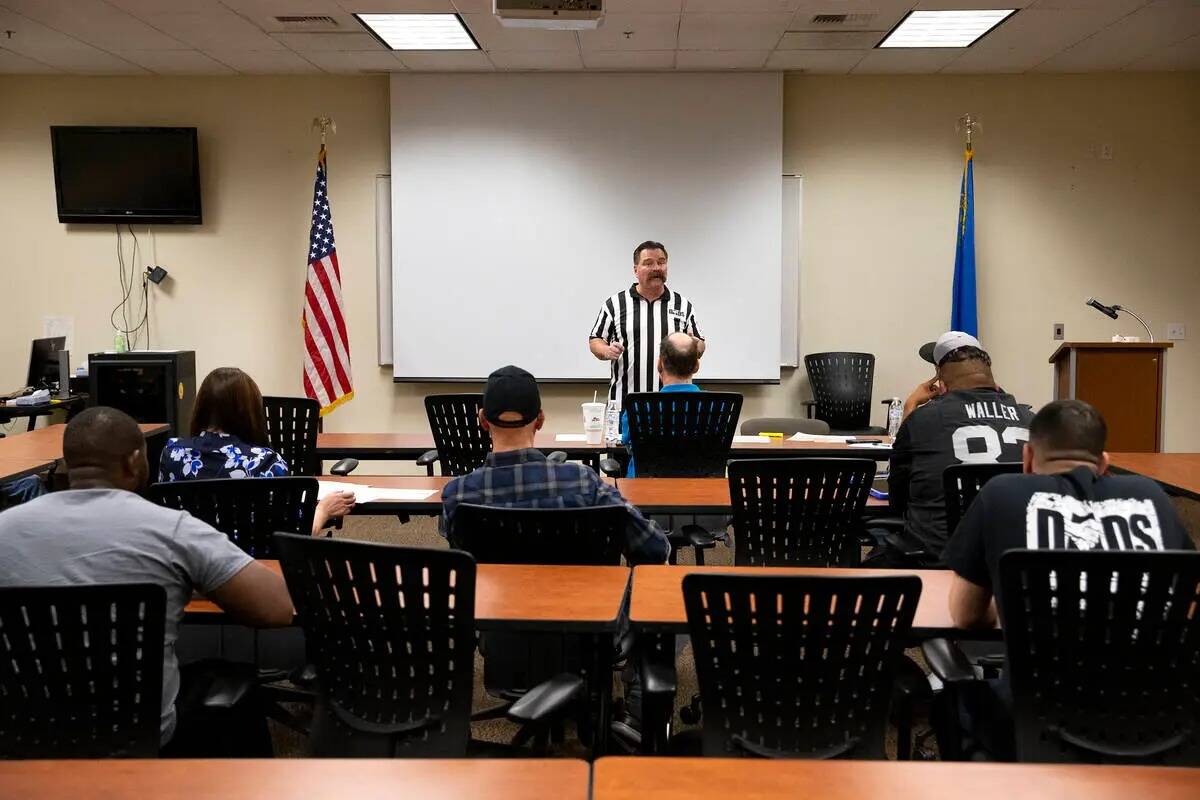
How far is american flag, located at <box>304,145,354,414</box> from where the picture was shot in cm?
750

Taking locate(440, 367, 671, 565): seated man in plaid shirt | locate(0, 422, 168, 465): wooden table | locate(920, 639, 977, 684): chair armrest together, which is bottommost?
locate(920, 639, 977, 684): chair armrest

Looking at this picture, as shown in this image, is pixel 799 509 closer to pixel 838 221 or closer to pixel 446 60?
pixel 838 221

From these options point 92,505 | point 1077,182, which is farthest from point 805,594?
point 1077,182

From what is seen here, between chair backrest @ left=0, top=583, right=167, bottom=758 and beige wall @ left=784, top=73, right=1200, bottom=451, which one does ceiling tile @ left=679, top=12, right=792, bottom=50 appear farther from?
chair backrest @ left=0, top=583, right=167, bottom=758

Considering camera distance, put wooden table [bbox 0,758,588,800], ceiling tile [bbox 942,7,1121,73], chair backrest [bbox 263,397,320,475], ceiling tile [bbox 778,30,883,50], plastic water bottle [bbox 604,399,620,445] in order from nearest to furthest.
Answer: wooden table [bbox 0,758,588,800] → chair backrest [bbox 263,397,320,475] → plastic water bottle [bbox 604,399,620,445] → ceiling tile [bbox 942,7,1121,73] → ceiling tile [bbox 778,30,883,50]

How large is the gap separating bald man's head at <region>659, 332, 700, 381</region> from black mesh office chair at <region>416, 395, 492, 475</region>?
0.87 metres

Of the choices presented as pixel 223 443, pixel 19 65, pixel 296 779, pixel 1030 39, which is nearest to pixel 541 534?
pixel 296 779

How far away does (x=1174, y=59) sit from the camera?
7215 mm

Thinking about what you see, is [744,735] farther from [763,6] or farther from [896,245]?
[896,245]

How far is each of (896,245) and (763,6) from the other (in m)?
2.46

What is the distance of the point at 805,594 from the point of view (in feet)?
6.26

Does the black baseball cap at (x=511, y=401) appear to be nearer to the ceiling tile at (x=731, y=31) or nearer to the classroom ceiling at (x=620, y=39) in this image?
the classroom ceiling at (x=620, y=39)

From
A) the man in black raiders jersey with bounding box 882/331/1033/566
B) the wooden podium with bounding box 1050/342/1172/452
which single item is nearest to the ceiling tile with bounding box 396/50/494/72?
the wooden podium with bounding box 1050/342/1172/452

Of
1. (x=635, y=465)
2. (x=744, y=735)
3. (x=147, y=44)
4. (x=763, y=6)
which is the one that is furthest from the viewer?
(x=147, y=44)
